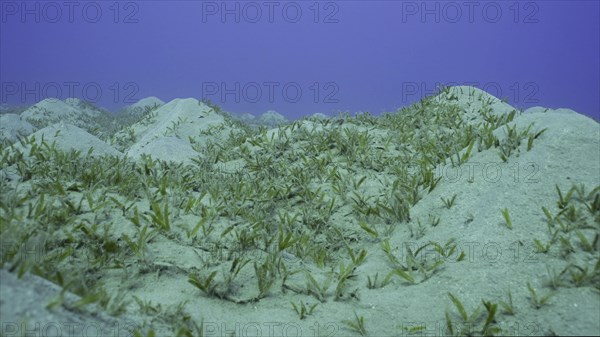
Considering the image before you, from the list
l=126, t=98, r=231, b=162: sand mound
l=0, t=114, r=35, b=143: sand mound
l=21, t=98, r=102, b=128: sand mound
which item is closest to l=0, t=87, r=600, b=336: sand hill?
l=126, t=98, r=231, b=162: sand mound

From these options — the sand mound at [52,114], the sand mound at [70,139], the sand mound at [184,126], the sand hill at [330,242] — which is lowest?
the sand hill at [330,242]

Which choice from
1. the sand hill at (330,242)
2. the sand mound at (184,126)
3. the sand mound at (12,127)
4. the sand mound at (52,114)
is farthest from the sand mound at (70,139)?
the sand mound at (52,114)

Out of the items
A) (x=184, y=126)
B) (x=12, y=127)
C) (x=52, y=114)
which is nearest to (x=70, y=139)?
(x=184, y=126)

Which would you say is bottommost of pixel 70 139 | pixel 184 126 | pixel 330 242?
pixel 330 242

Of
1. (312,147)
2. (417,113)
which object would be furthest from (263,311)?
(417,113)

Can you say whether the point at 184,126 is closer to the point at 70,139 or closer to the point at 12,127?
the point at 70,139

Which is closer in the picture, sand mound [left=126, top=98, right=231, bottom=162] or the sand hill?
the sand hill

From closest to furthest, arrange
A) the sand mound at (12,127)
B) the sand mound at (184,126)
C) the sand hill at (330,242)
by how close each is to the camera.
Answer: the sand hill at (330,242), the sand mound at (184,126), the sand mound at (12,127)

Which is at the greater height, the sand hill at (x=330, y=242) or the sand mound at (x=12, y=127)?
the sand mound at (x=12, y=127)

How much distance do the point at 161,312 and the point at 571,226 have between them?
305cm

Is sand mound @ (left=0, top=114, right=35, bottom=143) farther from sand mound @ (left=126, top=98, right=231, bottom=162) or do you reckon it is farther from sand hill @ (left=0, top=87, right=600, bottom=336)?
sand hill @ (left=0, top=87, right=600, bottom=336)

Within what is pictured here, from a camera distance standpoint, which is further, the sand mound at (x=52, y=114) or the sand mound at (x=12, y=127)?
the sand mound at (x=52, y=114)

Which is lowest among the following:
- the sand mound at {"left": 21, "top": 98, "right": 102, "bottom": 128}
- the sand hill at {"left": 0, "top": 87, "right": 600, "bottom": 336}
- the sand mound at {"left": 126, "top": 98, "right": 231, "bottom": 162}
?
the sand hill at {"left": 0, "top": 87, "right": 600, "bottom": 336}

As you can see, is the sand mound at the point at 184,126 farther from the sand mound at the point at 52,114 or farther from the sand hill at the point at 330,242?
the sand mound at the point at 52,114
